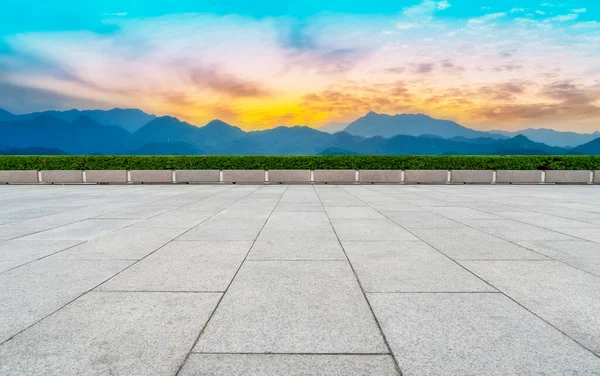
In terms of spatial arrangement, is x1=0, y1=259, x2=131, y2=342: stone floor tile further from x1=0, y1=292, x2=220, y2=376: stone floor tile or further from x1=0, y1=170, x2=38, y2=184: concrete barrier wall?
x1=0, y1=170, x2=38, y2=184: concrete barrier wall

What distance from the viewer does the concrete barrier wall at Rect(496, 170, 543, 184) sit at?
746 inches

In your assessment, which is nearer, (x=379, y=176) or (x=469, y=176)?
(x=469, y=176)

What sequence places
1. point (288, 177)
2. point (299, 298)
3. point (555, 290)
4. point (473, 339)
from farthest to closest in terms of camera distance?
point (288, 177) < point (555, 290) < point (299, 298) < point (473, 339)

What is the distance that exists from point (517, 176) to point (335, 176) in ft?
33.5

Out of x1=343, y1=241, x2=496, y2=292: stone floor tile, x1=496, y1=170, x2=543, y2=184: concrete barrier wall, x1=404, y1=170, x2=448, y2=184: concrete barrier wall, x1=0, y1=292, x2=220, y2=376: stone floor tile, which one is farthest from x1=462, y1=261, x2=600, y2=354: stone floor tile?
x1=496, y1=170, x2=543, y2=184: concrete barrier wall

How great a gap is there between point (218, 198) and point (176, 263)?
787 centimetres

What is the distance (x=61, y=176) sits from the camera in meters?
19.0

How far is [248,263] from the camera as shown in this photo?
5.05 meters

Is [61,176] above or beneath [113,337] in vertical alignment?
above

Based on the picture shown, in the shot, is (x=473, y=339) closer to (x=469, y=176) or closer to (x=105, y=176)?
(x=469, y=176)

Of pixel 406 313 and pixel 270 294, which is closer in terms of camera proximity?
pixel 406 313

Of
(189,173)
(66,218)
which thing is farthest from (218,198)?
(189,173)

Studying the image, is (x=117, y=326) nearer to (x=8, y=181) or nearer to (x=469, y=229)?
(x=469, y=229)

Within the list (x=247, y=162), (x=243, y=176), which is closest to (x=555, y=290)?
(x=243, y=176)
